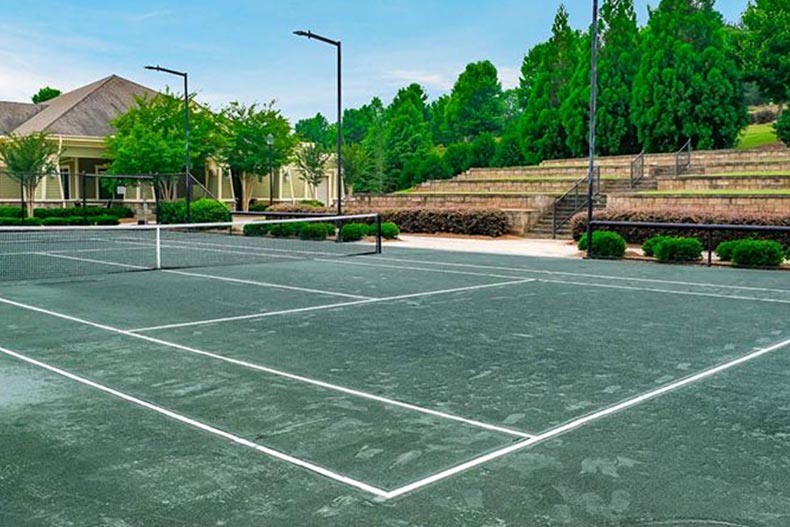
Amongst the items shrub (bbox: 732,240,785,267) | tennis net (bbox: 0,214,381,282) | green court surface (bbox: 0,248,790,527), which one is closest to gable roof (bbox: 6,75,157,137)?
tennis net (bbox: 0,214,381,282)

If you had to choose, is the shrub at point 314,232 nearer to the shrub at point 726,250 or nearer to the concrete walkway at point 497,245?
the concrete walkway at point 497,245

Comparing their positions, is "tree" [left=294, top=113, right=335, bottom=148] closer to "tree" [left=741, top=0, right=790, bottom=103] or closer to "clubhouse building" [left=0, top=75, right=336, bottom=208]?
"clubhouse building" [left=0, top=75, right=336, bottom=208]

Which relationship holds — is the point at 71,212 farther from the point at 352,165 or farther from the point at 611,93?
the point at 611,93

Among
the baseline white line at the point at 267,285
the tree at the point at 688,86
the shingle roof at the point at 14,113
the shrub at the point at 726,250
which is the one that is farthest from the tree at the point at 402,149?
the baseline white line at the point at 267,285

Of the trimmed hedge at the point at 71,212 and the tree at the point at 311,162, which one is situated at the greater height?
the tree at the point at 311,162

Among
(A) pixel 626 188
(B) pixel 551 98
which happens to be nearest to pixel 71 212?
(A) pixel 626 188

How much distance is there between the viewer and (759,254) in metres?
18.6

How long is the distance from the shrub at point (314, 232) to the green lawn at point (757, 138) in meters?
26.3

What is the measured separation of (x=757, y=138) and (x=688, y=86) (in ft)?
41.5

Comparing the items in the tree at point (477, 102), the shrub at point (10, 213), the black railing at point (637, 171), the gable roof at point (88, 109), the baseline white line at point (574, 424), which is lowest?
the baseline white line at point (574, 424)

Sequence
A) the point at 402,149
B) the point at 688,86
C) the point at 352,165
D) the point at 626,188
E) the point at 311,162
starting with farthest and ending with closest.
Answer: the point at 402,149
the point at 352,165
the point at 311,162
the point at 688,86
the point at 626,188

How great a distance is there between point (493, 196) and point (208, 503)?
29865 mm

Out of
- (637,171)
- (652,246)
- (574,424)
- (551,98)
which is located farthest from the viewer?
(551,98)

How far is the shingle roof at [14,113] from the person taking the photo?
55.0m
